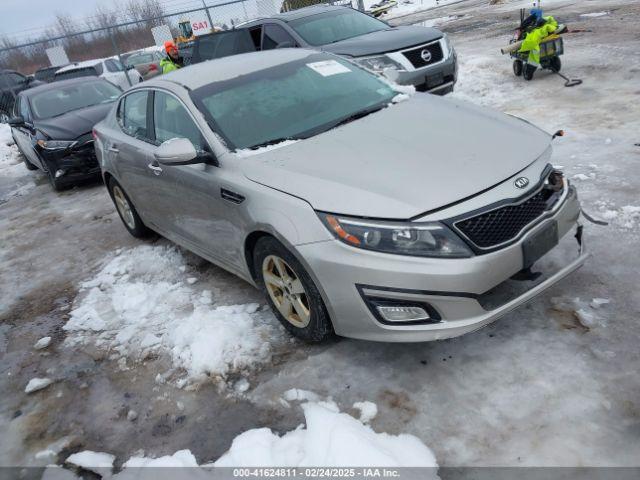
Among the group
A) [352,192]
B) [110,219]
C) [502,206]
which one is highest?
[352,192]

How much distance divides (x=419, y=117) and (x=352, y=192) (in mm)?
1056

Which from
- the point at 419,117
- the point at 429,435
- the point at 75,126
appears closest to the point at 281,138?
the point at 419,117

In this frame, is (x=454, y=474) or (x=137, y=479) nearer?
(x=454, y=474)

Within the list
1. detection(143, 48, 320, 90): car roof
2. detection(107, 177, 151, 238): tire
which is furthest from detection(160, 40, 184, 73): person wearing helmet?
detection(143, 48, 320, 90): car roof

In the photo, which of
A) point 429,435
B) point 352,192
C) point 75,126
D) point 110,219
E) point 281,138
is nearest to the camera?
point 429,435

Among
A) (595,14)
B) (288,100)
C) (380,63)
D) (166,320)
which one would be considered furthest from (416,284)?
(595,14)

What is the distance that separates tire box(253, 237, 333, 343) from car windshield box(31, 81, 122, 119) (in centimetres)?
738

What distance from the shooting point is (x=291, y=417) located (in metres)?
2.84

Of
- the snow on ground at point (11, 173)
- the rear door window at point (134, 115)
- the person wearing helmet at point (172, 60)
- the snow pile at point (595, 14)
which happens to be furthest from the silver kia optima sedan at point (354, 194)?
the snow pile at point (595, 14)

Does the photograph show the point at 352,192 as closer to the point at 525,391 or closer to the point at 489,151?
the point at 489,151

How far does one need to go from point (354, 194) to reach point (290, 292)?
2.55 feet

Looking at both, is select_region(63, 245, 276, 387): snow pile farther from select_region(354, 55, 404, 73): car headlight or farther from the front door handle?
select_region(354, 55, 404, 73): car headlight

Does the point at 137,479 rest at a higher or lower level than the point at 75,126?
lower

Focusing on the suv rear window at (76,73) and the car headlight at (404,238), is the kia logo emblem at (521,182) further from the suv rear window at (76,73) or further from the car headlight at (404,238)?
the suv rear window at (76,73)
